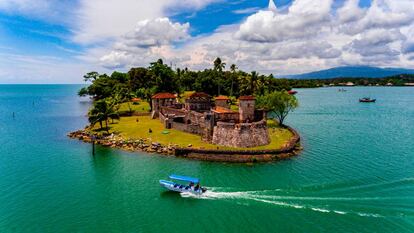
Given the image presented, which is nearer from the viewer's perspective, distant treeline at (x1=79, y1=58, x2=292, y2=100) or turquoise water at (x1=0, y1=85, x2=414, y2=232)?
turquoise water at (x1=0, y1=85, x2=414, y2=232)

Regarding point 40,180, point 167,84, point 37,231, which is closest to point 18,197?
point 40,180

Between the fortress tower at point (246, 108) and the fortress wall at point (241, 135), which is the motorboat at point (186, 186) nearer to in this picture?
the fortress wall at point (241, 135)

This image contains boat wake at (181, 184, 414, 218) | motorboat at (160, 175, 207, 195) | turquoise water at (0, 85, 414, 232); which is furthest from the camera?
motorboat at (160, 175, 207, 195)

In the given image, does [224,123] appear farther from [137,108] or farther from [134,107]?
[134,107]

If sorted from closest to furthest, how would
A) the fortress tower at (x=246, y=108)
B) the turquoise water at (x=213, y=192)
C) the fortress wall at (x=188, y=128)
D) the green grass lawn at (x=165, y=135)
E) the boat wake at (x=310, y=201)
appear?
the turquoise water at (x=213, y=192), the boat wake at (x=310, y=201), the green grass lawn at (x=165, y=135), the fortress tower at (x=246, y=108), the fortress wall at (x=188, y=128)

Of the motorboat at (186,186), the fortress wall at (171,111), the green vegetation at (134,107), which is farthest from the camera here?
the green vegetation at (134,107)

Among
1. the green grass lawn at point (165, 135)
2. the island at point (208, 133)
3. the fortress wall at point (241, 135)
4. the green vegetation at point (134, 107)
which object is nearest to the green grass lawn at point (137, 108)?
the green vegetation at point (134, 107)

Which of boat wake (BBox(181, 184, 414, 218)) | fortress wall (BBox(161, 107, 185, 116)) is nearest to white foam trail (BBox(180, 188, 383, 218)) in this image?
boat wake (BBox(181, 184, 414, 218))

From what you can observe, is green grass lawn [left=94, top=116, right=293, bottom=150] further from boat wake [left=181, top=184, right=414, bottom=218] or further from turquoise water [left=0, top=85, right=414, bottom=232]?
boat wake [left=181, top=184, right=414, bottom=218]
